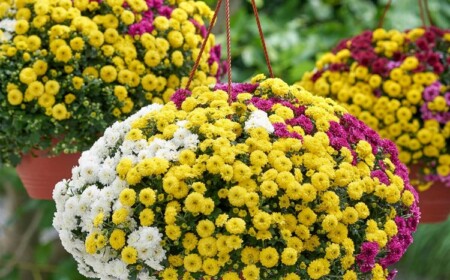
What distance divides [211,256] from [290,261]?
144 millimetres

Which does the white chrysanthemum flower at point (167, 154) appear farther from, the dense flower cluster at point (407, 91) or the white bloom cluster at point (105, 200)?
the dense flower cluster at point (407, 91)

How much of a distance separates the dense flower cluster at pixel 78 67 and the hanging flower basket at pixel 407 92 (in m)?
0.49

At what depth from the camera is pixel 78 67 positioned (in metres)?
2.14

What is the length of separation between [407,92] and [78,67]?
92 centimetres

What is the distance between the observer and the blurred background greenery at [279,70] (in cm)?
420

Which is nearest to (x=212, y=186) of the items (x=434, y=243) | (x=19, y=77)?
(x=19, y=77)

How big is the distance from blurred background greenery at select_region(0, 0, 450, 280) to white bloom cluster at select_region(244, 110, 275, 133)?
→ 212 centimetres

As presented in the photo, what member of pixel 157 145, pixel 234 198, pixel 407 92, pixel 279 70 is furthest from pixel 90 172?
pixel 279 70

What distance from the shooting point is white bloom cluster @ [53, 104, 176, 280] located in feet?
5.29

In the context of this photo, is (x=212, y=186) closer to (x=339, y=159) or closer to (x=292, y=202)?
(x=292, y=202)

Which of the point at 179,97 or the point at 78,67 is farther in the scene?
the point at 78,67

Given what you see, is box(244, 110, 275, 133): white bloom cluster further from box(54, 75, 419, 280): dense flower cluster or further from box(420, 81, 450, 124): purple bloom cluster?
box(420, 81, 450, 124): purple bloom cluster

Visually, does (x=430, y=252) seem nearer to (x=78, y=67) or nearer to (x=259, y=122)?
(x=78, y=67)

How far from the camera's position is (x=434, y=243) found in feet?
14.2
